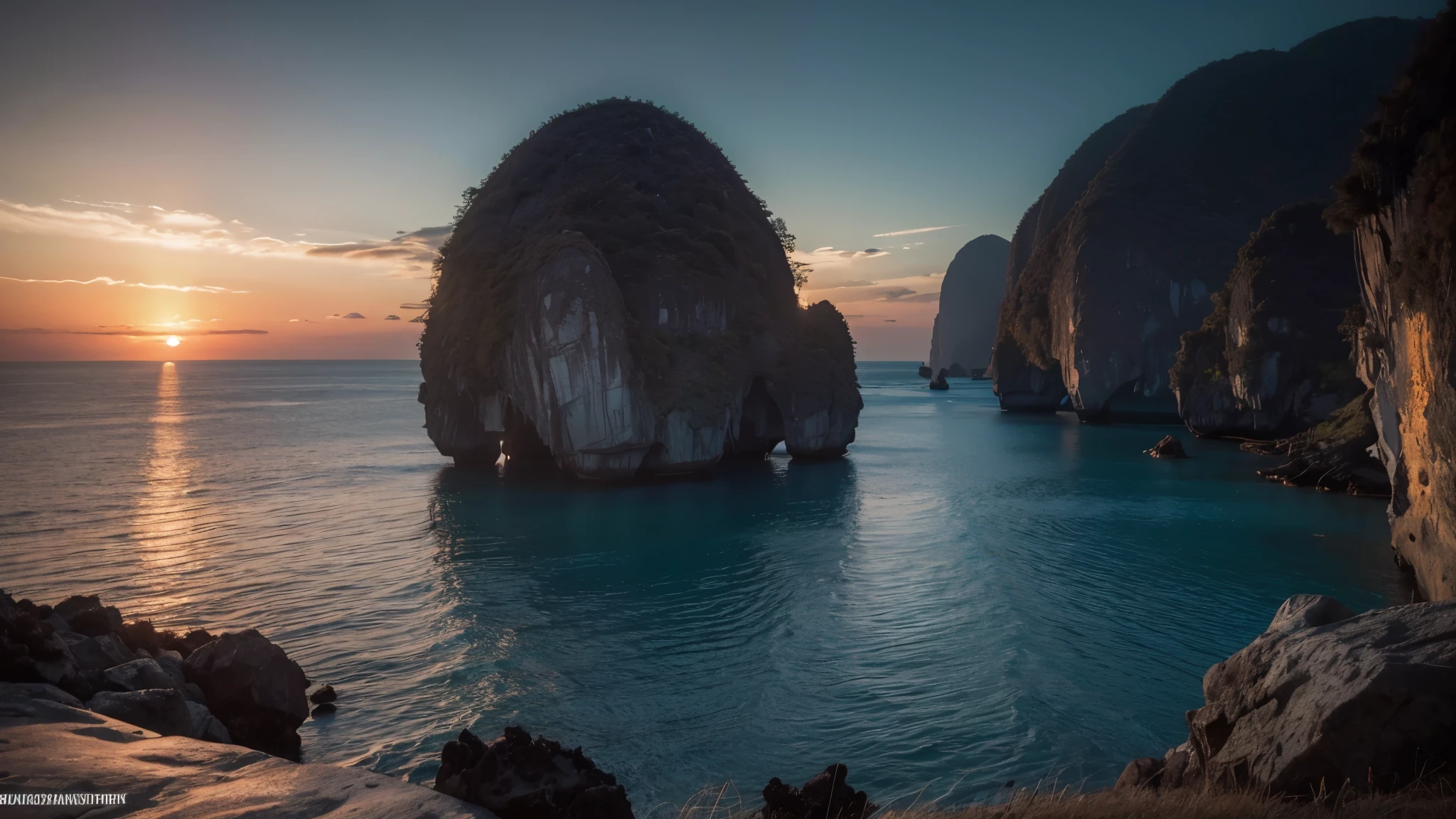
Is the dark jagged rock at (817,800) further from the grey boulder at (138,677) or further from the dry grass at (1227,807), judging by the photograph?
the grey boulder at (138,677)

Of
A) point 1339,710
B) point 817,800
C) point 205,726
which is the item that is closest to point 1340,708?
point 1339,710

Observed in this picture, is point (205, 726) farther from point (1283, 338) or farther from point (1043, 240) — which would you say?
point (1043, 240)

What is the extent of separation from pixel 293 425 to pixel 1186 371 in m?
78.8

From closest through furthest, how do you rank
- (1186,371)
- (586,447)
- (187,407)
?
(586,447) → (1186,371) → (187,407)

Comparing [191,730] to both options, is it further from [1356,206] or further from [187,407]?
[187,407]

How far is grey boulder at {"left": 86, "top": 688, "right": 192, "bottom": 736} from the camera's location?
9.68 m

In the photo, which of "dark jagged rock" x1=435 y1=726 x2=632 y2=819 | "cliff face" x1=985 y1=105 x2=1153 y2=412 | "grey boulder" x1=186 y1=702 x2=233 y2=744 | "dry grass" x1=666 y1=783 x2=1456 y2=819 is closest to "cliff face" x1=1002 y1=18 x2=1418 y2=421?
"cliff face" x1=985 y1=105 x2=1153 y2=412

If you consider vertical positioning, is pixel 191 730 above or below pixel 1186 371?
below

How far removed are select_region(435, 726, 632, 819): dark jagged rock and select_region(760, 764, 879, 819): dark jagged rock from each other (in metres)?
1.60

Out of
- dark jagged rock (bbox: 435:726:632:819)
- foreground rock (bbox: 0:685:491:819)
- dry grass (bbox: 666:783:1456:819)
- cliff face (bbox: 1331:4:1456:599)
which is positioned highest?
cliff face (bbox: 1331:4:1456:599)

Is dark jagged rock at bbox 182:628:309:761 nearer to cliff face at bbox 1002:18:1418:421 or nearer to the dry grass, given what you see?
the dry grass

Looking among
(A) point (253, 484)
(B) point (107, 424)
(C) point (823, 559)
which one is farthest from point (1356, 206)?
(B) point (107, 424)

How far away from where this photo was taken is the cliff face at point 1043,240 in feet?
312

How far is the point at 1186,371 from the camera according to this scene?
59.5m
